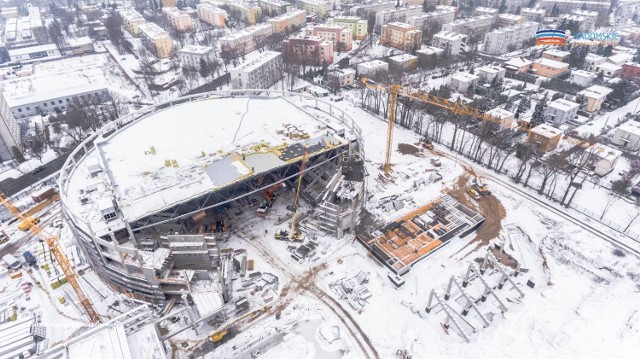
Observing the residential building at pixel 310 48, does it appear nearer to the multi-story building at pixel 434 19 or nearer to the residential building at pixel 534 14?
the multi-story building at pixel 434 19

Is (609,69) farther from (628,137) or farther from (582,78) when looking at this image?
(628,137)

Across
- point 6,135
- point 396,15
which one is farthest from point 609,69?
point 6,135

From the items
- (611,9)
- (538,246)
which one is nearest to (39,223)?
(538,246)

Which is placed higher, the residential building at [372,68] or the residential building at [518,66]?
the residential building at [372,68]

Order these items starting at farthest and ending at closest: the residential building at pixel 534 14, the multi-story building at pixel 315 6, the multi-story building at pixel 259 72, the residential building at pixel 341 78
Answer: the multi-story building at pixel 315 6
the residential building at pixel 534 14
the residential building at pixel 341 78
the multi-story building at pixel 259 72

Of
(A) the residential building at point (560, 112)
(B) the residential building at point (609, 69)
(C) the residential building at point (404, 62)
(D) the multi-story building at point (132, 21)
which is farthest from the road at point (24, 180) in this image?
(B) the residential building at point (609, 69)

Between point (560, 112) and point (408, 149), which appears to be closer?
point (408, 149)

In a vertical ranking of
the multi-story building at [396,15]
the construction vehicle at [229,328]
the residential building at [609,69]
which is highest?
the multi-story building at [396,15]
